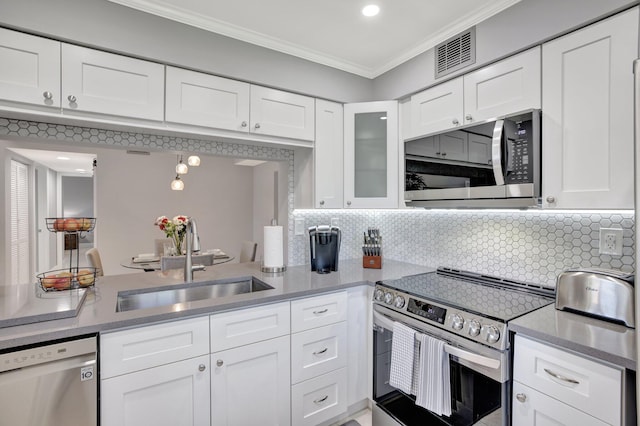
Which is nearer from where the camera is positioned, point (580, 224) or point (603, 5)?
point (603, 5)

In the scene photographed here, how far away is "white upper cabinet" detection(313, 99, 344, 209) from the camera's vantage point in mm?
2363

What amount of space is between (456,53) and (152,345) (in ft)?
7.50

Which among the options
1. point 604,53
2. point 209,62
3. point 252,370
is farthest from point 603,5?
point 252,370

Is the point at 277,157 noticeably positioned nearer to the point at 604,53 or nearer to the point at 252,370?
the point at 252,370

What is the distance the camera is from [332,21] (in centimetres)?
191

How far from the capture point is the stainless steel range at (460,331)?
1.34 metres

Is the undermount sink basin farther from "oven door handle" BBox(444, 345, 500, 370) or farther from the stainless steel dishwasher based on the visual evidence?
"oven door handle" BBox(444, 345, 500, 370)

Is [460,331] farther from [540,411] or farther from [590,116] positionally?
[590,116]

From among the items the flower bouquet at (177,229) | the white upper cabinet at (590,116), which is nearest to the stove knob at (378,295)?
the white upper cabinet at (590,116)

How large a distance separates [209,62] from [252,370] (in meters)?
1.76

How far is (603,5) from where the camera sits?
4.43ft

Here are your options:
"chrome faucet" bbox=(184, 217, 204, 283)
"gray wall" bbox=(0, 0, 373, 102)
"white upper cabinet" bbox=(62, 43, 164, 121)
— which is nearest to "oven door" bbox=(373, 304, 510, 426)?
"chrome faucet" bbox=(184, 217, 204, 283)

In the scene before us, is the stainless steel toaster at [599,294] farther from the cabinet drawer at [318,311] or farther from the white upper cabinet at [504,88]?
the cabinet drawer at [318,311]

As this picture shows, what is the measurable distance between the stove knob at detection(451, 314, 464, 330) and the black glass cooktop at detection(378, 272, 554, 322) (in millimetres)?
48
